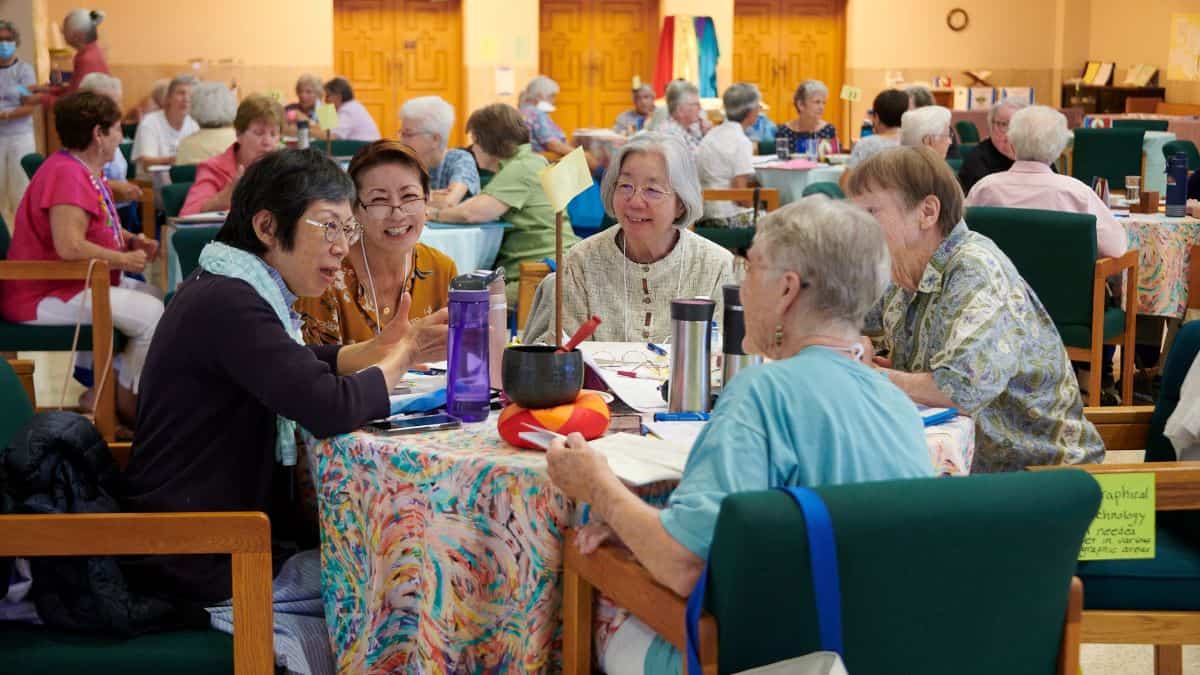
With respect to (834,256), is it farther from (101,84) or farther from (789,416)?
(101,84)

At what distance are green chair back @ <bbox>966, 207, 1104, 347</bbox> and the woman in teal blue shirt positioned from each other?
3241 mm

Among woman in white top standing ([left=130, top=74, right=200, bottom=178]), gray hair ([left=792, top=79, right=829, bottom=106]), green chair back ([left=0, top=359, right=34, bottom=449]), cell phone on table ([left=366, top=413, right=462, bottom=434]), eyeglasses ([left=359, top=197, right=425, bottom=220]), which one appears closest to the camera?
cell phone on table ([left=366, top=413, right=462, bottom=434])

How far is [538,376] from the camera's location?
2.31 m

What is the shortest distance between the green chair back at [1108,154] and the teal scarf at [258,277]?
26.4ft

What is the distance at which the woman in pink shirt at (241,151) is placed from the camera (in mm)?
6367

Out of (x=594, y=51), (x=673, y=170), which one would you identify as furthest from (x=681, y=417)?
(x=594, y=51)

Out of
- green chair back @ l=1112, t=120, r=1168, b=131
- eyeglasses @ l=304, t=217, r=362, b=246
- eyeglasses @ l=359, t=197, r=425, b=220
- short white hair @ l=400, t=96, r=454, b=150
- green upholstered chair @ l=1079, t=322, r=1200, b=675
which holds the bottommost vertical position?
green upholstered chair @ l=1079, t=322, r=1200, b=675

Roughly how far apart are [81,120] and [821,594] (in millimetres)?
4610

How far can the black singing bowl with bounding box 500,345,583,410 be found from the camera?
2311mm

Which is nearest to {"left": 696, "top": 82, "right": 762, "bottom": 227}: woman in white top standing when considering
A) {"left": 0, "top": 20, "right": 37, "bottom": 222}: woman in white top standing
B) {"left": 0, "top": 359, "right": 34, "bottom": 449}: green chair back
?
{"left": 0, "top": 20, "right": 37, "bottom": 222}: woman in white top standing

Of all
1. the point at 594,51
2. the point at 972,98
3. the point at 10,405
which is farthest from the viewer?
the point at 594,51

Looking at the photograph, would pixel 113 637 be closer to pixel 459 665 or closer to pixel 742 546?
pixel 459 665

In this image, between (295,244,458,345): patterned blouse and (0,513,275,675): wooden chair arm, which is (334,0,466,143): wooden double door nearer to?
(295,244,458,345): patterned blouse

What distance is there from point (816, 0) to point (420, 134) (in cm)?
1161
